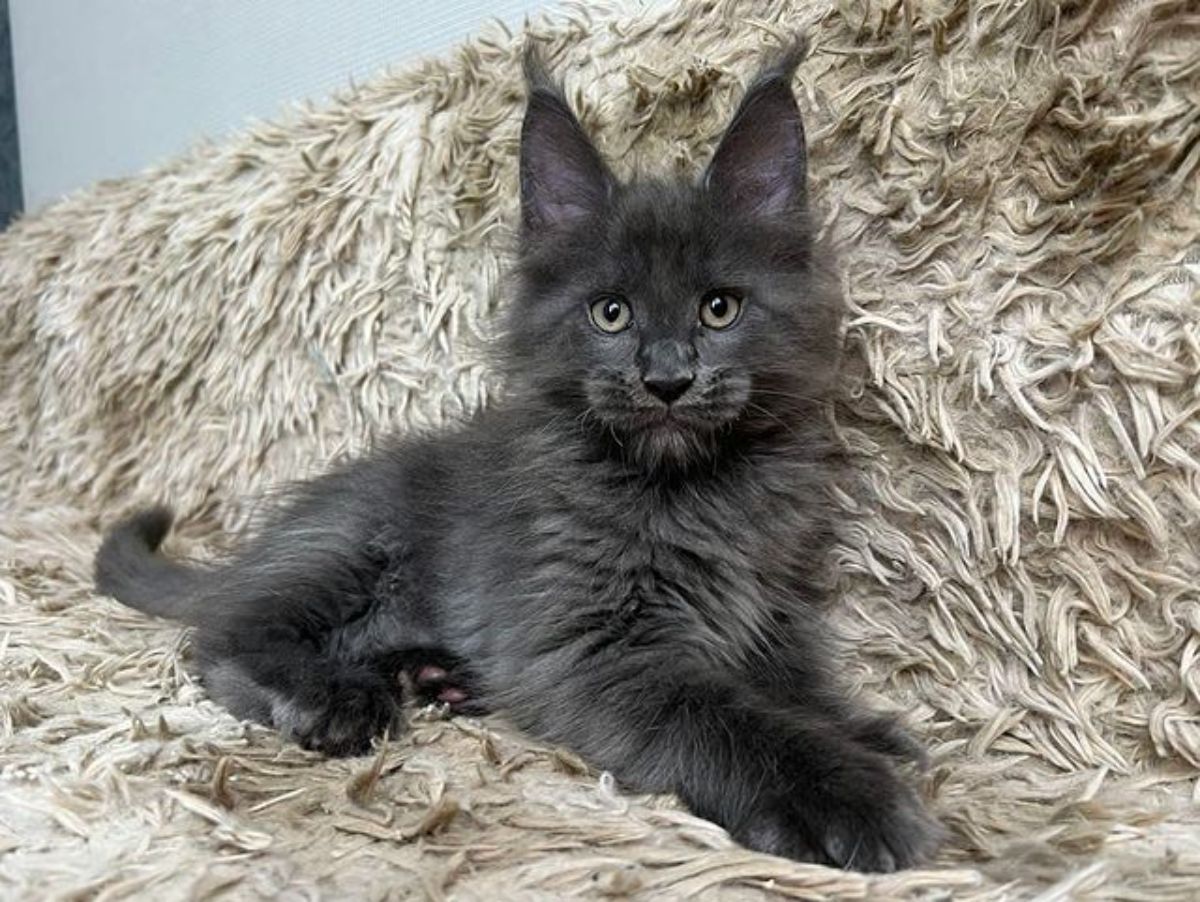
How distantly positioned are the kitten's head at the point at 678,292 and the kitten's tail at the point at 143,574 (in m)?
0.68

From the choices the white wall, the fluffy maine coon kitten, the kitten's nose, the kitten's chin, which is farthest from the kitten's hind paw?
the white wall

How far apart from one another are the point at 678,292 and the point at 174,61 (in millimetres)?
2423

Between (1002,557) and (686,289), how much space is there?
1.62 ft

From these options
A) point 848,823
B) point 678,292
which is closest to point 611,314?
point 678,292

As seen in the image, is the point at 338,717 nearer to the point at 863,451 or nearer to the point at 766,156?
the point at 863,451

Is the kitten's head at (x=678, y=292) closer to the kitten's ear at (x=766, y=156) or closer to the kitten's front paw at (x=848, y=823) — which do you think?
the kitten's ear at (x=766, y=156)

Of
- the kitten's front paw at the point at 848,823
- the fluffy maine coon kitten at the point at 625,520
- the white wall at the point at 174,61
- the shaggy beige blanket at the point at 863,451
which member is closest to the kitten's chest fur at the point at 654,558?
the fluffy maine coon kitten at the point at 625,520

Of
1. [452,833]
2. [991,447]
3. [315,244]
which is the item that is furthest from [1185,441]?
[315,244]

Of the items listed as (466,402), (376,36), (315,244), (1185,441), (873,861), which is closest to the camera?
(873,861)

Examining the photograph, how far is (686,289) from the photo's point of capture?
1247mm

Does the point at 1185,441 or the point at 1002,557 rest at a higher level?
the point at 1185,441

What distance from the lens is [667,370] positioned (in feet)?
3.83

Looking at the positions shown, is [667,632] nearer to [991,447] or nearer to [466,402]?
[991,447]

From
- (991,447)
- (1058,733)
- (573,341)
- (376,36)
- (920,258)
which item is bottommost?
(1058,733)
